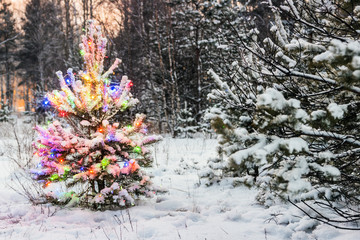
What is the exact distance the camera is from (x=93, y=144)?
3.87 m

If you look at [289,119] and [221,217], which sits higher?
[289,119]

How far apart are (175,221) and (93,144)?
1518 millimetres

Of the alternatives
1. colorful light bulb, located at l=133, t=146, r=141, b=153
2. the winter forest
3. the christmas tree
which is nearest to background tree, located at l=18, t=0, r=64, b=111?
the christmas tree

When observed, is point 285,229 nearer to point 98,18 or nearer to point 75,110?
point 75,110

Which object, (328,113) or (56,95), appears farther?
(56,95)

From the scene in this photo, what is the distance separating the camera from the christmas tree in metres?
3.90

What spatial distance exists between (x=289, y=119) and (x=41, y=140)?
3290 millimetres

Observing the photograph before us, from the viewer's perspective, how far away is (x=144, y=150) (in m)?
4.22

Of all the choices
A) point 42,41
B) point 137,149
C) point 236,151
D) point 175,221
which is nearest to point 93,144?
point 137,149

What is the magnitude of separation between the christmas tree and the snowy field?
272 mm

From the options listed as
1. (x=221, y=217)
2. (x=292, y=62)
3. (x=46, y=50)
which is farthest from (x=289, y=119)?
(x=46, y=50)

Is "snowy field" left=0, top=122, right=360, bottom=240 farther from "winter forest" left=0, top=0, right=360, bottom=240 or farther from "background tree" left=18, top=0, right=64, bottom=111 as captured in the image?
"background tree" left=18, top=0, right=64, bottom=111

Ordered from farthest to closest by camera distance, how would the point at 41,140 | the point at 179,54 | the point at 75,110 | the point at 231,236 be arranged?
1. the point at 179,54
2. the point at 75,110
3. the point at 41,140
4. the point at 231,236

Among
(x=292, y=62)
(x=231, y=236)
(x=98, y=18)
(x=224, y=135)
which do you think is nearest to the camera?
(x=224, y=135)
